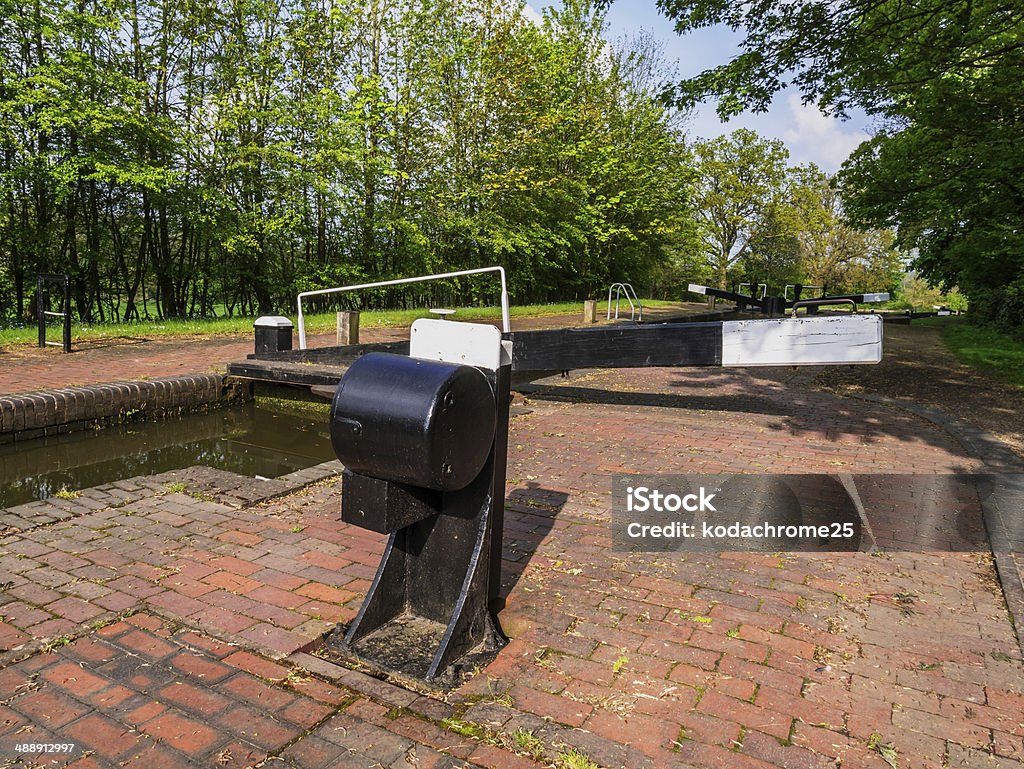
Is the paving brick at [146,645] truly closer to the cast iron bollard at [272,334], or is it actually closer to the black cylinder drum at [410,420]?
the black cylinder drum at [410,420]

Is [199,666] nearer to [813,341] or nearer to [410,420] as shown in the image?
[410,420]

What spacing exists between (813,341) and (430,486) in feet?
6.83

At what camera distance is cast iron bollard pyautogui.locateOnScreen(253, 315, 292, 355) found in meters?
7.96

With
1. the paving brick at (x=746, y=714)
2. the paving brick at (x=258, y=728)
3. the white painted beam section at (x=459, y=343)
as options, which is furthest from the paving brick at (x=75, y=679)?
the paving brick at (x=746, y=714)

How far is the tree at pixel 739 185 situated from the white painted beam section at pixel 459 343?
4005 centimetres

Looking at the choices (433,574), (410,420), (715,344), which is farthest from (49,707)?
(715,344)

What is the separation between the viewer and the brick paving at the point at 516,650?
77.3 inches

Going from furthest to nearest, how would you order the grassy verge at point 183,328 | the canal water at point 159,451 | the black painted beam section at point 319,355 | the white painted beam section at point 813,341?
the grassy verge at point 183,328 < the black painted beam section at point 319,355 < the canal water at point 159,451 < the white painted beam section at point 813,341

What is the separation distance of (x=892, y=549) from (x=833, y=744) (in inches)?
73.9

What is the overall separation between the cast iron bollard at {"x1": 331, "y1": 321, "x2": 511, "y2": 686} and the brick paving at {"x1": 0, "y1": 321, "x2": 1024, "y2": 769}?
160 millimetres

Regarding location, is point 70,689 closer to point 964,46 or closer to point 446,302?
point 964,46

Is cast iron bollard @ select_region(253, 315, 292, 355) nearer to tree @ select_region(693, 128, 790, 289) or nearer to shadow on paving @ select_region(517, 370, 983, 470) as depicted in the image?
shadow on paving @ select_region(517, 370, 983, 470)

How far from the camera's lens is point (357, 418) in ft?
7.02

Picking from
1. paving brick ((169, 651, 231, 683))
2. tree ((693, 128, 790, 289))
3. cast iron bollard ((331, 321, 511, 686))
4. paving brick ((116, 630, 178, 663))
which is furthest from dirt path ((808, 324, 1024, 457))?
tree ((693, 128, 790, 289))
